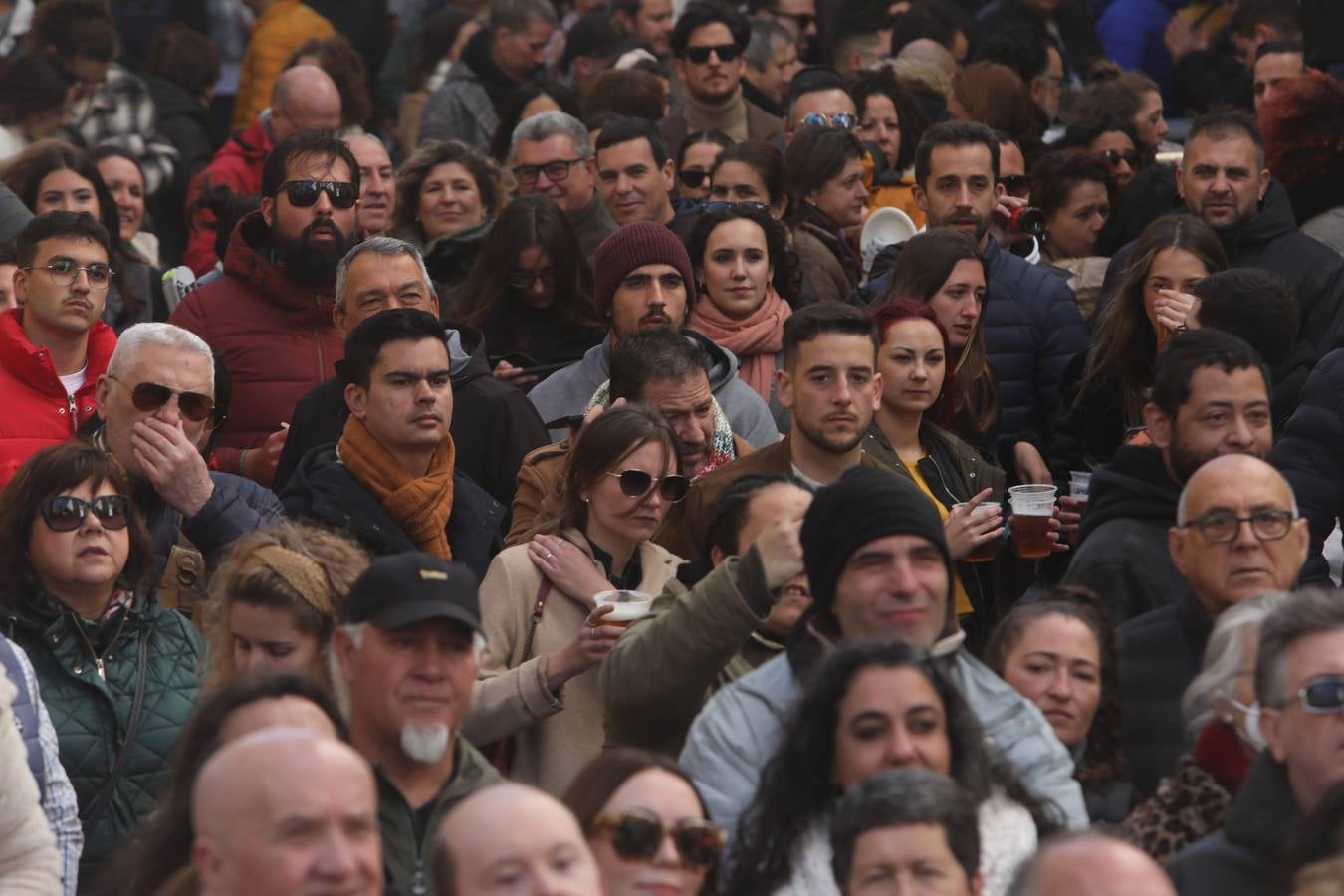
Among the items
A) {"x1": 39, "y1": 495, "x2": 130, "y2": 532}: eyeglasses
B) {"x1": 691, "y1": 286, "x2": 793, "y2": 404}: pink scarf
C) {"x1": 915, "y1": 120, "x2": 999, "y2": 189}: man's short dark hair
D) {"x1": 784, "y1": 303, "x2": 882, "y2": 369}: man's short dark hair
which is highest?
{"x1": 915, "y1": 120, "x2": 999, "y2": 189}: man's short dark hair

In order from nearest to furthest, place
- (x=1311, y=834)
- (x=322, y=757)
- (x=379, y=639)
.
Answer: (x=322, y=757)
(x=1311, y=834)
(x=379, y=639)

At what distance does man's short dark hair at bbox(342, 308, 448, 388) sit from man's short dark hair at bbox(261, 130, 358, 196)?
5.93 feet

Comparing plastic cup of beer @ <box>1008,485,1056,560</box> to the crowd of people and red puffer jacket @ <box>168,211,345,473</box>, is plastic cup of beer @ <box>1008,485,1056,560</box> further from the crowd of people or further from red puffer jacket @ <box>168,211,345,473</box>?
red puffer jacket @ <box>168,211,345,473</box>

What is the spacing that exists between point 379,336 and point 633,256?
1473mm

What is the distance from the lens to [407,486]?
8.35 m

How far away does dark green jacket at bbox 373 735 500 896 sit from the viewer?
242 inches

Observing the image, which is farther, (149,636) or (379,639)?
(149,636)

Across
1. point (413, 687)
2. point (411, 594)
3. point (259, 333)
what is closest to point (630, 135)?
point (259, 333)

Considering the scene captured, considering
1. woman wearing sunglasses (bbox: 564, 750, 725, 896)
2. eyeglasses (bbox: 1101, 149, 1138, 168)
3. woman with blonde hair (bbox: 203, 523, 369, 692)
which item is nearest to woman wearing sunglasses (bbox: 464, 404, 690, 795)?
woman with blonde hair (bbox: 203, 523, 369, 692)

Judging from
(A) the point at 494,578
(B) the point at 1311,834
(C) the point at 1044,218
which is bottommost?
(B) the point at 1311,834

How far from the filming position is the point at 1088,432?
966cm

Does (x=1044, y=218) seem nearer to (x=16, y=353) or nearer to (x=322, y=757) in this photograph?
(x=16, y=353)

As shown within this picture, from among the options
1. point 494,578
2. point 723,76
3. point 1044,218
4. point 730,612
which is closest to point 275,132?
point 723,76

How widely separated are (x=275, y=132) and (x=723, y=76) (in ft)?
7.15
